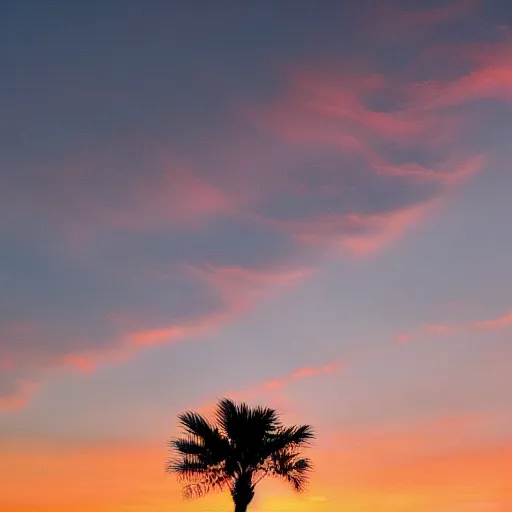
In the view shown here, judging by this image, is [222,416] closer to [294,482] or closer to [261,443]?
[261,443]

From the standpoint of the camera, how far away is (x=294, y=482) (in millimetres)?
35750

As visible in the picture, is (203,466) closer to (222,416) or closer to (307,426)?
(222,416)

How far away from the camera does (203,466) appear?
3556 cm

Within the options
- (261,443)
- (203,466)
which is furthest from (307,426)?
(203,466)

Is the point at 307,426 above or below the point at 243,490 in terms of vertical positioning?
above

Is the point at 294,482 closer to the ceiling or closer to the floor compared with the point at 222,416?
closer to the floor

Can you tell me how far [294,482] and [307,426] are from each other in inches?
111

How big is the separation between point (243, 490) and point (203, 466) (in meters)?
2.30

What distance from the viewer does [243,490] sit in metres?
35.2

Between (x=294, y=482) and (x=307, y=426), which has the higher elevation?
(x=307, y=426)

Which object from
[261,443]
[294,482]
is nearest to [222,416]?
[261,443]

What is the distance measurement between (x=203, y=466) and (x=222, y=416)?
2.67 meters

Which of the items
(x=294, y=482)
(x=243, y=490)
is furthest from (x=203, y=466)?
(x=294, y=482)

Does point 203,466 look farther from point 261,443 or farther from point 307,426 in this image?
point 307,426
